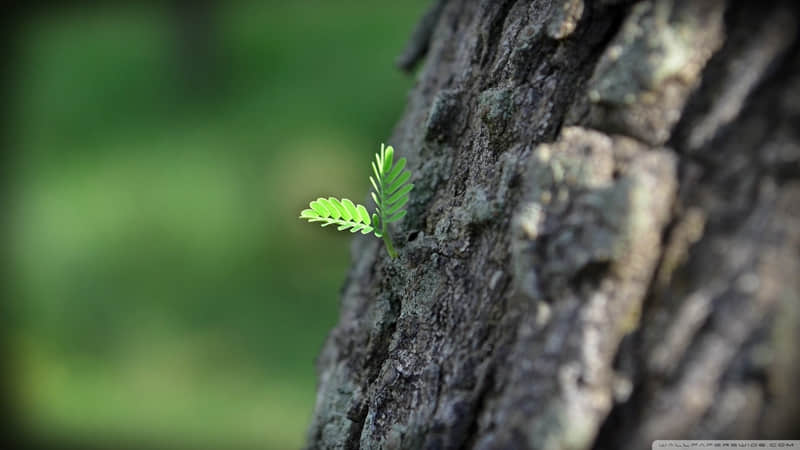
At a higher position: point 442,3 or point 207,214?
point 207,214

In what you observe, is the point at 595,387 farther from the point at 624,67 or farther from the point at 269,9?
the point at 269,9

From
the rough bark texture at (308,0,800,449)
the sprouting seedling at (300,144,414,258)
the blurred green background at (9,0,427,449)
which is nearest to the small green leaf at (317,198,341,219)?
the sprouting seedling at (300,144,414,258)

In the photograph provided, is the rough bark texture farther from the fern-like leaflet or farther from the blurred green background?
the blurred green background

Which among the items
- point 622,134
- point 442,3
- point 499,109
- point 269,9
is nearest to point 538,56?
point 499,109

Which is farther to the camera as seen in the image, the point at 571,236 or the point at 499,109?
the point at 499,109

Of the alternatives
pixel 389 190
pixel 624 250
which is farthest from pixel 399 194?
pixel 624 250

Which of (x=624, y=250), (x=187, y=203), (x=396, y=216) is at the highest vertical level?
(x=187, y=203)

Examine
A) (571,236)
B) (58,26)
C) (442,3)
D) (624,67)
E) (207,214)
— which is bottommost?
(571,236)

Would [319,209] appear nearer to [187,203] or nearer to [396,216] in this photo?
[396,216]
